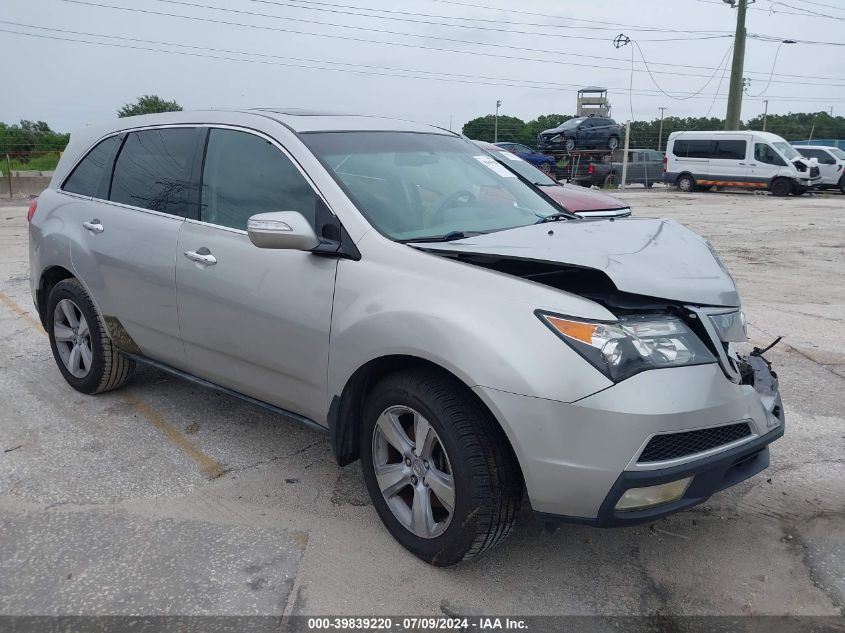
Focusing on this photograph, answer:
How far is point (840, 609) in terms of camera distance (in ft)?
8.91

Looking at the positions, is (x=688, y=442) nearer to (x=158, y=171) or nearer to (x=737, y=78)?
(x=158, y=171)

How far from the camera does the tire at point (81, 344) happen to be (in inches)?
182

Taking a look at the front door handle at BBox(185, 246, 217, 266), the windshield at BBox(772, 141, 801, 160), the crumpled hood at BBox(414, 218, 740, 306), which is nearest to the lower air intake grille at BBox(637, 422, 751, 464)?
the crumpled hood at BBox(414, 218, 740, 306)

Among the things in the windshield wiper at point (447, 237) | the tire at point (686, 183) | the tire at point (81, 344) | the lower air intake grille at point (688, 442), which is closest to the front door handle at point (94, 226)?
the tire at point (81, 344)

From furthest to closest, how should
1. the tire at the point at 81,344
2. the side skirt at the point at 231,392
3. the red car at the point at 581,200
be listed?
1. the red car at the point at 581,200
2. the tire at the point at 81,344
3. the side skirt at the point at 231,392

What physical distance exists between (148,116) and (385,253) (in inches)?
94.3

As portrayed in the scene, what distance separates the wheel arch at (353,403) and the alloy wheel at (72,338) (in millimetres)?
2307

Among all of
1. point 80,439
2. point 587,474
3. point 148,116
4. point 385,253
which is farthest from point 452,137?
point 80,439

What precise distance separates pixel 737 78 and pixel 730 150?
22.3ft

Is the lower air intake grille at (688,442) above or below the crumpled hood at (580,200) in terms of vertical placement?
below

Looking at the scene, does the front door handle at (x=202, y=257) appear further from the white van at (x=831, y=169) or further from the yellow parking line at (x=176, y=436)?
the white van at (x=831, y=169)

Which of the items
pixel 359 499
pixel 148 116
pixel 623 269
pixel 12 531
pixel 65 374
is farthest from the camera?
pixel 65 374

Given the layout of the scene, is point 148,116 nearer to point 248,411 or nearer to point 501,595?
point 248,411

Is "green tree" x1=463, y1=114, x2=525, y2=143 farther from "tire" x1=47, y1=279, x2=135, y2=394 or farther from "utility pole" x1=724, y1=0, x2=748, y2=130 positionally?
"tire" x1=47, y1=279, x2=135, y2=394
